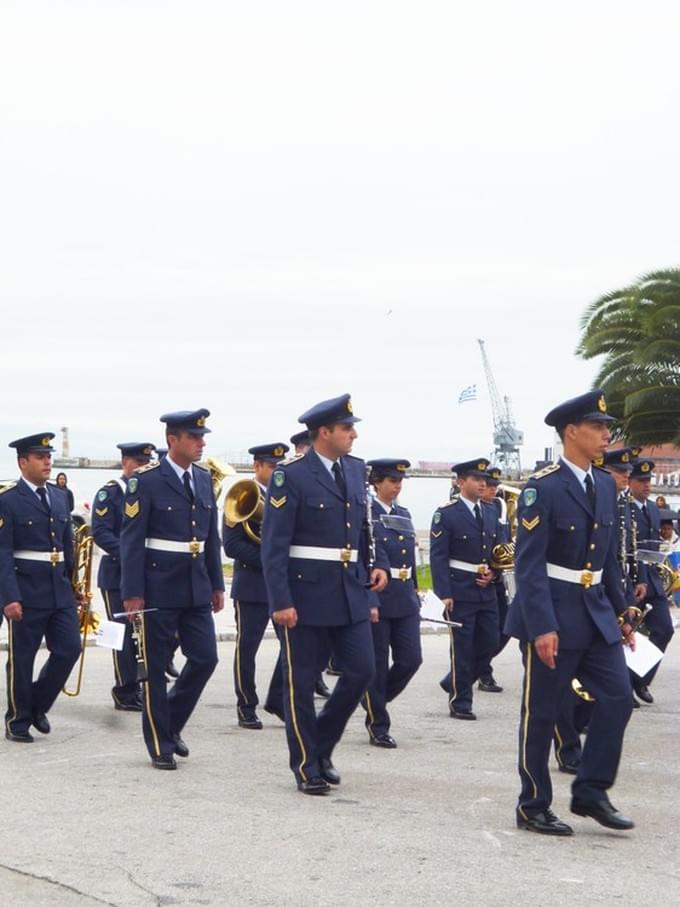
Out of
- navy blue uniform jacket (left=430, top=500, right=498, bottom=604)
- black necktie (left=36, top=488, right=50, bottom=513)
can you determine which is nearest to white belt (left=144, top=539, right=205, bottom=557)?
black necktie (left=36, top=488, right=50, bottom=513)

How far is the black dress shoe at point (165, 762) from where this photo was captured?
9.62m

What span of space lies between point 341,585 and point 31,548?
2.96 metres

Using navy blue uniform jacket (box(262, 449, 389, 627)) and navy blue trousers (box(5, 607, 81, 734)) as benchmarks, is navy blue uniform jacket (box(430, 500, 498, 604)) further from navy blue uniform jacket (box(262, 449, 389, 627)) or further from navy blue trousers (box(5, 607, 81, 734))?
navy blue uniform jacket (box(262, 449, 389, 627))

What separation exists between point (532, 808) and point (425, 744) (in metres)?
3.16

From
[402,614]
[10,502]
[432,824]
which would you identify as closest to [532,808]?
[432,824]

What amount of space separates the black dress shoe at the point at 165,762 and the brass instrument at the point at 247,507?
265 cm

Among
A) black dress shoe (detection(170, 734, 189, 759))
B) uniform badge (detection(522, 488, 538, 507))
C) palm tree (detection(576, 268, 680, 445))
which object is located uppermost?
palm tree (detection(576, 268, 680, 445))

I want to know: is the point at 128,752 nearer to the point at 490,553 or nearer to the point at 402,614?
the point at 402,614

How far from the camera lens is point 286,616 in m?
8.94

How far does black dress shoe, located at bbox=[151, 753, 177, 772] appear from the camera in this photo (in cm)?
962

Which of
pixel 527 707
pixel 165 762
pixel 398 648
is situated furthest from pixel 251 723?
pixel 527 707

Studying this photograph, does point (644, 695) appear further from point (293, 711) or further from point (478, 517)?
point (293, 711)

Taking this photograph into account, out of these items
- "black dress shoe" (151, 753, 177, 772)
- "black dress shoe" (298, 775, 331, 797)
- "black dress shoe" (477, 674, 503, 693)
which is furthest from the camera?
"black dress shoe" (477, 674, 503, 693)

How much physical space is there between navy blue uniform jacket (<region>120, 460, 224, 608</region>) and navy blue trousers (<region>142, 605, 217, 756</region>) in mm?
123
